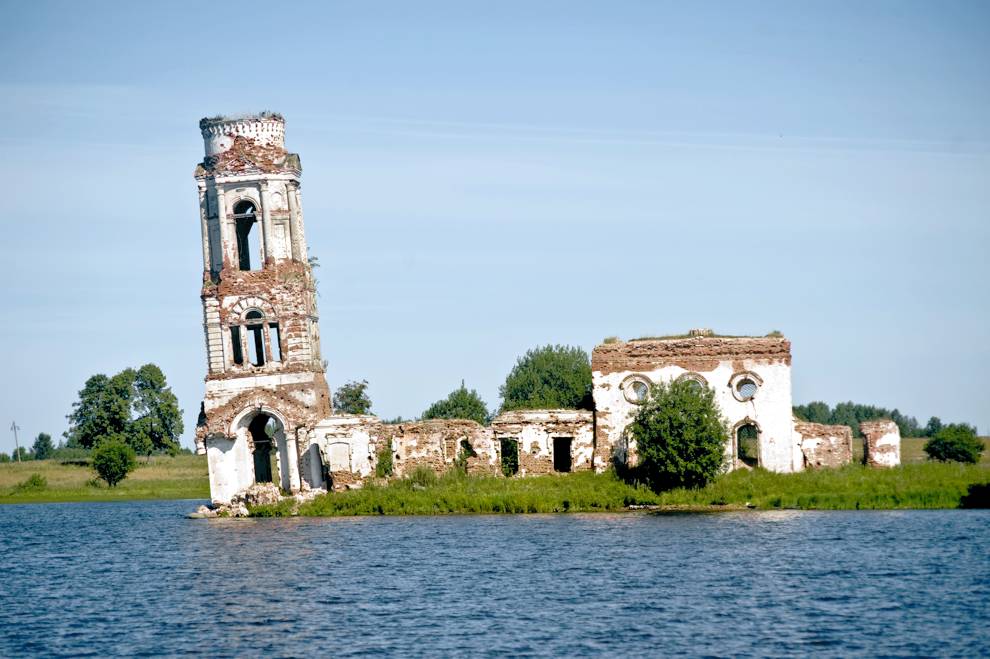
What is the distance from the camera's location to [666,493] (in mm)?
38188

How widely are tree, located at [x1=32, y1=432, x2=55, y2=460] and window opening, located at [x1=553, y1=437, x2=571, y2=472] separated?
251 ft

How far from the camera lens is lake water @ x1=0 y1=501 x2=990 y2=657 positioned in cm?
2142

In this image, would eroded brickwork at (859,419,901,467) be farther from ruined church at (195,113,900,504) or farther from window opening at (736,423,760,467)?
window opening at (736,423,760,467)

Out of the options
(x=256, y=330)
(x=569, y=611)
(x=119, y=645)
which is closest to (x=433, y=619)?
(x=569, y=611)

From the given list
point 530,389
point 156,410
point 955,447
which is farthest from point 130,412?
point 955,447

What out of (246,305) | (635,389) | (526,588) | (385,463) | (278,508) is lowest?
(526,588)

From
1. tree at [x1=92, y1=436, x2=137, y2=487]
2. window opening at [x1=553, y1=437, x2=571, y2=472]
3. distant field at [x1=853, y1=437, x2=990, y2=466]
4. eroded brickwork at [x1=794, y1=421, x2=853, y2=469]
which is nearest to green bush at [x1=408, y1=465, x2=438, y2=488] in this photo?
window opening at [x1=553, y1=437, x2=571, y2=472]

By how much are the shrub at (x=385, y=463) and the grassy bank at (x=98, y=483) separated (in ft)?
72.3

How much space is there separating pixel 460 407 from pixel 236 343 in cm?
1552

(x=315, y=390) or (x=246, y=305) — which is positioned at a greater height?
(x=246, y=305)

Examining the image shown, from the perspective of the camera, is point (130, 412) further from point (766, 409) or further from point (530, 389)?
point (766, 409)

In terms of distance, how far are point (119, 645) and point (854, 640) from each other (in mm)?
11370

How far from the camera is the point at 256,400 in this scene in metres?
42.6

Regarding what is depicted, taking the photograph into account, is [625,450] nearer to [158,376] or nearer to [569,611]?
[569,611]
